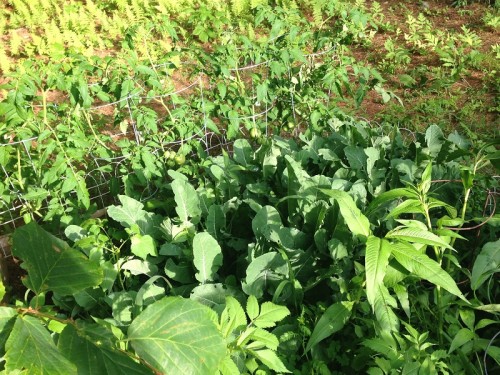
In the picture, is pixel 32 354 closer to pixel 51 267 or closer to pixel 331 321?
pixel 51 267

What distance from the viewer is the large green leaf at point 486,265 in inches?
85.6

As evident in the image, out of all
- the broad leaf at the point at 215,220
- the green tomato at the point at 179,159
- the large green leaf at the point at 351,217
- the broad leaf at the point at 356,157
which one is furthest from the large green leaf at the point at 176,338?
the green tomato at the point at 179,159

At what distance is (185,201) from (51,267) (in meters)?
1.80

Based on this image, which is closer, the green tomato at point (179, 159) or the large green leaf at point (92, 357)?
the large green leaf at point (92, 357)

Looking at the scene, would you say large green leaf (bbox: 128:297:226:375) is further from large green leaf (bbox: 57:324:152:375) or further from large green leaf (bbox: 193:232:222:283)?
large green leaf (bbox: 193:232:222:283)

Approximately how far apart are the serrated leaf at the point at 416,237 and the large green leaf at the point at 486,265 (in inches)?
19.8

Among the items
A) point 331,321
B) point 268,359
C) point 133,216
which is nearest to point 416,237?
point 331,321

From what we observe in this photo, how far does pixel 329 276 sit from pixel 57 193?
172 centimetres

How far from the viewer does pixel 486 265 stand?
2203 mm

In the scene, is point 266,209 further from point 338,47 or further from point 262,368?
point 338,47

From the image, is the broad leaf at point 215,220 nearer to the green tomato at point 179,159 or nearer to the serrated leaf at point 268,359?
the green tomato at point 179,159

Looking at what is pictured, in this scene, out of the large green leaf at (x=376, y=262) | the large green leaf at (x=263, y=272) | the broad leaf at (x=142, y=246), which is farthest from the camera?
the broad leaf at (x=142, y=246)

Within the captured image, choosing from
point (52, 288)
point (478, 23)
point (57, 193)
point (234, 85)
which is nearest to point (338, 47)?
point (234, 85)

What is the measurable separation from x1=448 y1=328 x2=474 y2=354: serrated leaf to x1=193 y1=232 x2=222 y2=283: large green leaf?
3.63 ft
